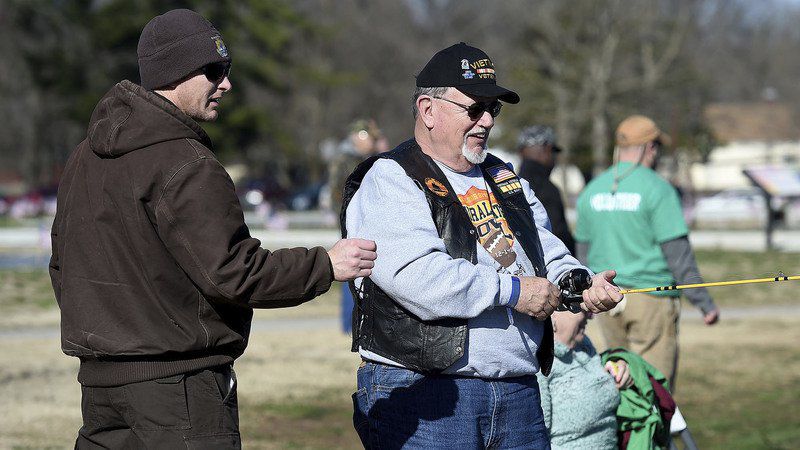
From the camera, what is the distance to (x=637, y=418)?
5109 mm

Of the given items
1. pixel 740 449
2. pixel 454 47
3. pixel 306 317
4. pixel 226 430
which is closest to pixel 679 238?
pixel 740 449

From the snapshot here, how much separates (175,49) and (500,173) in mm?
1261

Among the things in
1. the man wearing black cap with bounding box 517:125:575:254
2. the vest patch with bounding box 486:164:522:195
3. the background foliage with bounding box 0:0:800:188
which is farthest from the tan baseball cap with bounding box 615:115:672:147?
the background foliage with bounding box 0:0:800:188

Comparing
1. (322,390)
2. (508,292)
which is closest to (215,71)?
(508,292)

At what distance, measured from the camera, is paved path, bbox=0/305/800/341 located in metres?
13.0

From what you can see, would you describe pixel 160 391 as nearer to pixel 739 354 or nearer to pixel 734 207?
pixel 739 354

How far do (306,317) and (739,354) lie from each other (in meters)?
5.30

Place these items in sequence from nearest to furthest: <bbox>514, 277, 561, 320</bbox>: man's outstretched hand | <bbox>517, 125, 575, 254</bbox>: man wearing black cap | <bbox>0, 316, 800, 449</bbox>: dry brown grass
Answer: <bbox>514, 277, 561, 320</bbox>: man's outstretched hand → <bbox>517, 125, 575, 254</bbox>: man wearing black cap → <bbox>0, 316, 800, 449</bbox>: dry brown grass

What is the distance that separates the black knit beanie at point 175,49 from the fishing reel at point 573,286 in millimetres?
1350

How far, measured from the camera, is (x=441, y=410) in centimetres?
387

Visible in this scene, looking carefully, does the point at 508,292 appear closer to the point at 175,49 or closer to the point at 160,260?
the point at 160,260

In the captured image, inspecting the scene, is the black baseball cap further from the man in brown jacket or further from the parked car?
the parked car

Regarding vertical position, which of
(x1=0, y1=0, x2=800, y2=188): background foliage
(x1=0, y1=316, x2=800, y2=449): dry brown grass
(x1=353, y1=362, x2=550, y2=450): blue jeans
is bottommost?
(x1=0, y1=316, x2=800, y2=449): dry brown grass

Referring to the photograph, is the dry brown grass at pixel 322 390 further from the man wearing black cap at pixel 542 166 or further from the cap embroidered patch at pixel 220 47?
the cap embroidered patch at pixel 220 47
